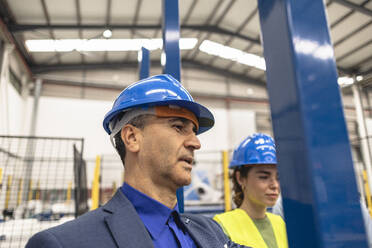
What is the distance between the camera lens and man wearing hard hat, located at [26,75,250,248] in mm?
1140

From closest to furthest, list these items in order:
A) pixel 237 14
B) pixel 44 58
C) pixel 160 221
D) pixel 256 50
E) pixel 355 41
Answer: pixel 160 221
pixel 355 41
pixel 237 14
pixel 44 58
pixel 256 50

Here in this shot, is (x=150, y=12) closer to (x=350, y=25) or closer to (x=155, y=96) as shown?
(x=350, y=25)

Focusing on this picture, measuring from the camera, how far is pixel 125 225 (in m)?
1.16

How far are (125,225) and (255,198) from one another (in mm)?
1510

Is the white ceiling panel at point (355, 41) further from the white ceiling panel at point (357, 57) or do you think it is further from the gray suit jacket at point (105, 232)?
the gray suit jacket at point (105, 232)

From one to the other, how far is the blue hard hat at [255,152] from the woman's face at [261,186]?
0.07 metres

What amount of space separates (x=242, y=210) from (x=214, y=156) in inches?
474

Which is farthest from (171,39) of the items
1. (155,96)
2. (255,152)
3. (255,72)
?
(255,72)

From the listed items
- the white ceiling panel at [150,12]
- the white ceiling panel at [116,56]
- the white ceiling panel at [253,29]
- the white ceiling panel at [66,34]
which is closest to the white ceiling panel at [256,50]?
the white ceiling panel at [253,29]

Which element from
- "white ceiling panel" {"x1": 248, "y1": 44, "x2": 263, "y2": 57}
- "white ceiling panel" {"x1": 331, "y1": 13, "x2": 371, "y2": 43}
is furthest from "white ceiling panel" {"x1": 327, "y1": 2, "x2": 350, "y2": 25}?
"white ceiling panel" {"x1": 248, "y1": 44, "x2": 263, "y2": 57}

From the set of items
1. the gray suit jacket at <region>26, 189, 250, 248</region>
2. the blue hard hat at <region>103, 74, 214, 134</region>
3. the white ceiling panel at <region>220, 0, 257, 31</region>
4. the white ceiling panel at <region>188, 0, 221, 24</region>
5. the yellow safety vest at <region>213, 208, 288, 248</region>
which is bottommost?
the yellow safety vest at <region>213, 208, 288, 248</region>

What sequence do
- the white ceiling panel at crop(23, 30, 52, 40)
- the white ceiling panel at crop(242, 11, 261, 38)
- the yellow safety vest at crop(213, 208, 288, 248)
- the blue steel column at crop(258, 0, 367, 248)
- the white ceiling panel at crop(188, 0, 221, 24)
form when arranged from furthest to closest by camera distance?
the white ceiling panel at crop(242, 11, 261, 38)
the white ceiling panel at crop(188, 0, 221, 24)
the white ceiling panel at crop(23, 30, 52, 40)
the yellow safety vest at crop(213, 208, 288, 248)
the blue steel column at crop(258, 0, 367, 248)

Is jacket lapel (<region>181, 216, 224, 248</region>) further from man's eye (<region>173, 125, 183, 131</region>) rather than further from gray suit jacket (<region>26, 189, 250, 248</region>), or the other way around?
man's eye (<region>173, 125, 183, 131</region>)

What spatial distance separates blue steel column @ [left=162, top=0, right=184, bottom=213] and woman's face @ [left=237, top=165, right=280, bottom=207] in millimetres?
1099
